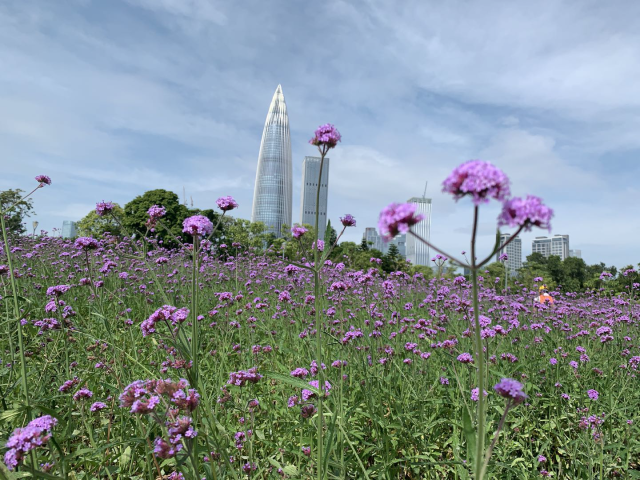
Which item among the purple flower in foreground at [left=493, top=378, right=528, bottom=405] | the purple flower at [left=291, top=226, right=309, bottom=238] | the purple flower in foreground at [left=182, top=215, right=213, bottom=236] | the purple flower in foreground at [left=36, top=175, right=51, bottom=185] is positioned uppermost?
the purple flower in foreground at [left=36, top=175, right=51, bottom=185]

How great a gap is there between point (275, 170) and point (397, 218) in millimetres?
138002

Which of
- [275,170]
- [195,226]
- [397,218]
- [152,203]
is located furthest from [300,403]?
[275,170]

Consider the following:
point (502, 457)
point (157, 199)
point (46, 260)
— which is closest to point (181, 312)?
point (502, 457)

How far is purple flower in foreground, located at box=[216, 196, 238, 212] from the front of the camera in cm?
277

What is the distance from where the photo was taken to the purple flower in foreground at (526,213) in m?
1.09

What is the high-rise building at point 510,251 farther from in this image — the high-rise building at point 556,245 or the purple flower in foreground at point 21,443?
the high-rise building at point 556,245

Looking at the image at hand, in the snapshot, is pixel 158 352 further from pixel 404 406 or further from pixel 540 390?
pixel 540 390

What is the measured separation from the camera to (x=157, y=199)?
3538cm

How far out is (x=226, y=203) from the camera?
2770 millimetres

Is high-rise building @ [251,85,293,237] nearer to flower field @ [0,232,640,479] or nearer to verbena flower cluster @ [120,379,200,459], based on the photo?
flower field @ [0,232,640,479]

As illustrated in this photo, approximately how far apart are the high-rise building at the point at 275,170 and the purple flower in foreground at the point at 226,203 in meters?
129

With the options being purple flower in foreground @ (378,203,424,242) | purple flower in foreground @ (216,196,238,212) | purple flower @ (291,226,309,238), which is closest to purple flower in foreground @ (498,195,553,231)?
purple flower in foreground @ (378,203,424,242)

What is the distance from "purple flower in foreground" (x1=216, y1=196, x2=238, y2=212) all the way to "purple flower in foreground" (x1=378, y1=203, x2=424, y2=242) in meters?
1.75

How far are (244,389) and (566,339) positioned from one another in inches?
182
